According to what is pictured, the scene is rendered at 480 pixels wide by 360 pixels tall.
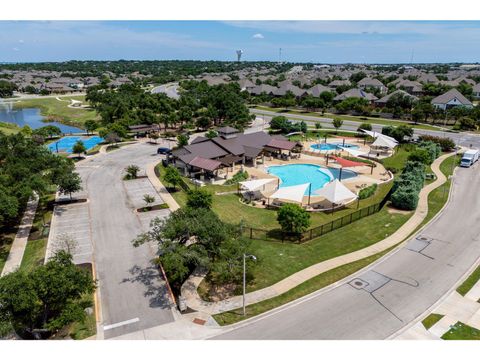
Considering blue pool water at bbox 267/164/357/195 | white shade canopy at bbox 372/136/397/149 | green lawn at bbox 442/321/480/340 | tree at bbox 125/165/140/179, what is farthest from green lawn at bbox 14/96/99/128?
green lawn at bbox 442/321/480/340

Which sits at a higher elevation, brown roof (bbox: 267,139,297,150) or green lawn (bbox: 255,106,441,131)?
green lawn (bbox: 255,106,441,131)

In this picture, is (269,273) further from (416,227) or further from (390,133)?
(390,133)

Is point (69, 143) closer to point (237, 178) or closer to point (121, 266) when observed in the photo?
point (237, 178)

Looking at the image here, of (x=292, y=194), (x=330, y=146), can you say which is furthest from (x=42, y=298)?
(x=330, y=146)

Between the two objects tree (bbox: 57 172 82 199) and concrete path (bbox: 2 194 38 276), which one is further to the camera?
tree (bbox: 57 172 82 199)

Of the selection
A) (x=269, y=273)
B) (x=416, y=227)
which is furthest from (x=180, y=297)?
(x=416, y=227)

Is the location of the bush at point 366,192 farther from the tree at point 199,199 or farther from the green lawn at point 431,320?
the green lawn at point 431,320

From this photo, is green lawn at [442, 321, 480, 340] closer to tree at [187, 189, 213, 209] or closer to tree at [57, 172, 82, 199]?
tree at [187, 189, 213, 209]
